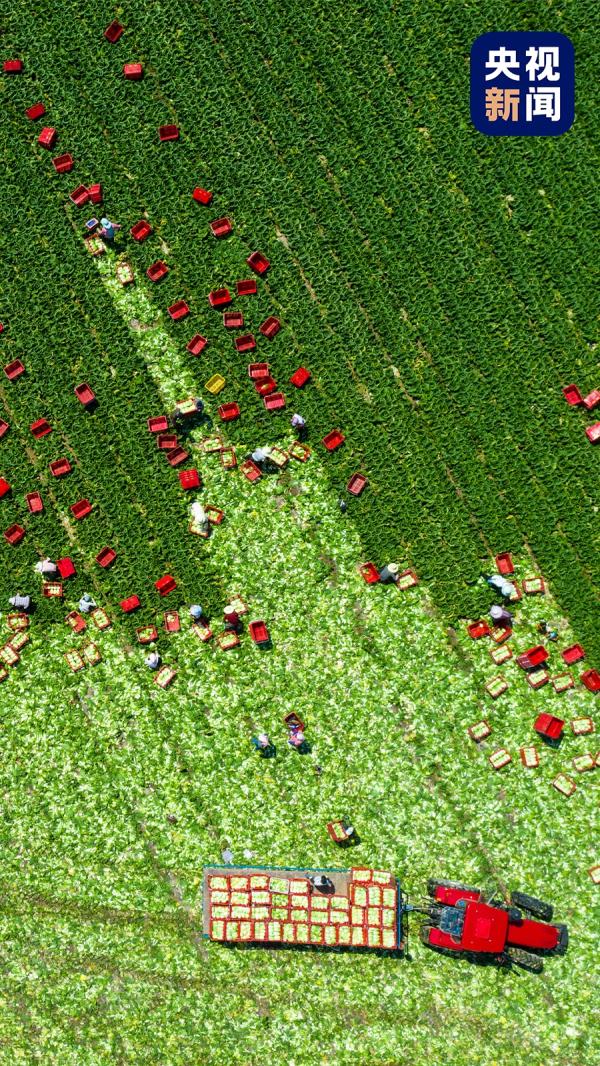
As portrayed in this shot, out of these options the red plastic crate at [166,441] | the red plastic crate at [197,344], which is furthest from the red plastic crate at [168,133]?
the red plastic crate at [166,441]

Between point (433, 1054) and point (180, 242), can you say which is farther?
point (180, 242)

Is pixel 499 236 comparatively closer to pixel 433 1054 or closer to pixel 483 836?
pixel 483 836

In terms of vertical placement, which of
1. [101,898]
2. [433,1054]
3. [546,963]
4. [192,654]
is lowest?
[433,1054]

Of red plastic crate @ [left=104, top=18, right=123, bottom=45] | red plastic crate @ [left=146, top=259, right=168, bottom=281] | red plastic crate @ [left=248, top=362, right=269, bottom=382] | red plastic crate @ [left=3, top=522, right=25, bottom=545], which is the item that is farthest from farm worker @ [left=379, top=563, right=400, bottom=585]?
red plastic crate @ [left=104, top=18, right=123, bottom=45]

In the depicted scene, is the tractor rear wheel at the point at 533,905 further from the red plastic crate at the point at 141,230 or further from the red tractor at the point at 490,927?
the red plastic crate at the point at 141,230

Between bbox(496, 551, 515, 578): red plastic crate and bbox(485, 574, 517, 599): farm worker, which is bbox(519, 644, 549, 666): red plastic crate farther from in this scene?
bbox(496, 551, 515, 578): red plastic crate

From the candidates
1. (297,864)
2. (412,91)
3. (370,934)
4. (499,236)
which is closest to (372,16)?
(412,91)

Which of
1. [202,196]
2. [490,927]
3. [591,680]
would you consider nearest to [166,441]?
[202,196]
